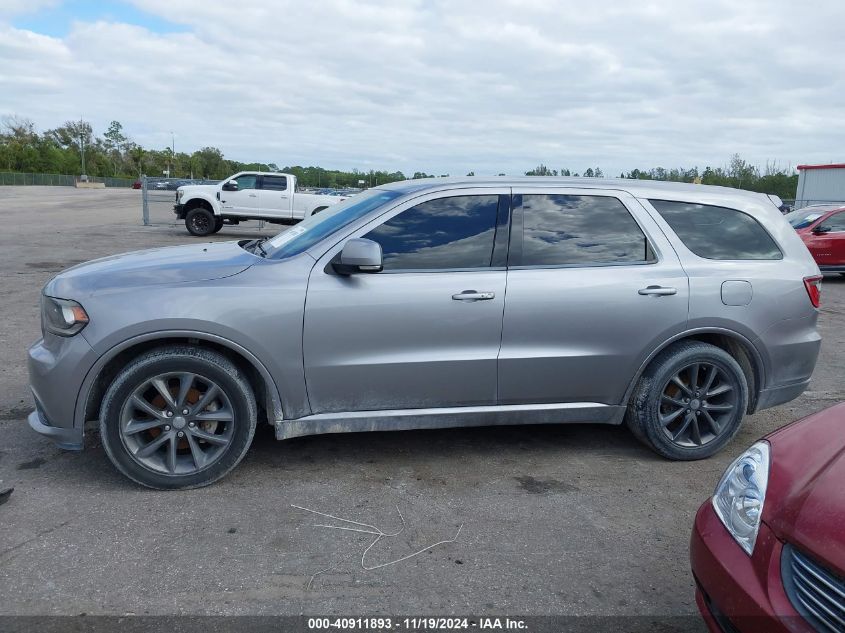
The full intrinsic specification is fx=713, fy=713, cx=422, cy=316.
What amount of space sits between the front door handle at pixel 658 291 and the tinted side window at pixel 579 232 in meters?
0.21

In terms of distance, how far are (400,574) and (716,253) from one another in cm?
284

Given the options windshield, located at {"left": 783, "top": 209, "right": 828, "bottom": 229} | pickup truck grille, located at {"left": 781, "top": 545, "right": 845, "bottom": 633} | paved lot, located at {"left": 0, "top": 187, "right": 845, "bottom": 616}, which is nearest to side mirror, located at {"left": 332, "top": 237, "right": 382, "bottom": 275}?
paved lot, located at {"left": 0, "top": 187, "right": 845, "bottom": 616}

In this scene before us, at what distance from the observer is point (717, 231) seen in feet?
15.1

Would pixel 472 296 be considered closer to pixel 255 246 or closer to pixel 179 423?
pixel 255 246

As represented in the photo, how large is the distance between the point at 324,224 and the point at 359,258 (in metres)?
0.75

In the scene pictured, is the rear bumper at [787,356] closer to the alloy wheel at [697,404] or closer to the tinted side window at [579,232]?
the alloy wheel at [697,404]

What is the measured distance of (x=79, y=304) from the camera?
3.75 m

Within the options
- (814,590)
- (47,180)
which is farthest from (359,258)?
(47,180)

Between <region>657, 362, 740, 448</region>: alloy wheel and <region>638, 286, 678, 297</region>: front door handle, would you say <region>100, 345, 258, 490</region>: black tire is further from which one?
<region>657, 362, 740, 448</region>: alloy wheel

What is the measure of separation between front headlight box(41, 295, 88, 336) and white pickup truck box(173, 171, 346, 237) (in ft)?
55.2

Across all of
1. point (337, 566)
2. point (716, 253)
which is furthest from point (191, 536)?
point (716, 253)

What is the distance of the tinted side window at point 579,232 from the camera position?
4301 mm

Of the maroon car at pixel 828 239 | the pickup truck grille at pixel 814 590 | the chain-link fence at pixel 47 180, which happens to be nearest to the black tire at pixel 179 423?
the pickup truck grille at pixel 814 590

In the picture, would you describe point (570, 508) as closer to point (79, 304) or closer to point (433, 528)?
point (433, 528)
